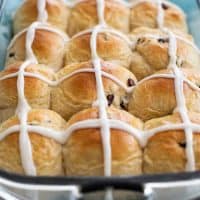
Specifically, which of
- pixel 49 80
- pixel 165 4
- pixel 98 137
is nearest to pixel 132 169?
pixel 98 137

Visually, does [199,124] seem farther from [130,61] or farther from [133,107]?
[130,61]

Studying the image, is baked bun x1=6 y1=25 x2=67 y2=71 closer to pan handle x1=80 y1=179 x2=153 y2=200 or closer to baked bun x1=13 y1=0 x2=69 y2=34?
baked bun x1=13 y1=0 x2=69 y2=34

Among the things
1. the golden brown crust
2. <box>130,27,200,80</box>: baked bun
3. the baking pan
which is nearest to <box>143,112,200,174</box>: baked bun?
the baking pan

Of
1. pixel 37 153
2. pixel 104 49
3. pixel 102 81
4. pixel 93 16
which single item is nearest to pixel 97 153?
pixel 37 153

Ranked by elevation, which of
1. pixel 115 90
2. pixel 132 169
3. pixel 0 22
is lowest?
pixel 132 169

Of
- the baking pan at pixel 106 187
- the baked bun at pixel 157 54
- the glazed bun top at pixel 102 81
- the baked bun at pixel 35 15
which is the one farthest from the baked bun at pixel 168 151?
the baked bun at pixel 35 15

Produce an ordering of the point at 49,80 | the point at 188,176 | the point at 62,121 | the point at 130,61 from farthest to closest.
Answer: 1. the point at 130,61
2. the point at 49,80
3. the point at 62,121
4. the point at 188,176

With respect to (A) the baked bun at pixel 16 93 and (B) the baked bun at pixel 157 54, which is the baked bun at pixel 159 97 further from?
(A) the baked bun at pixel 16 93

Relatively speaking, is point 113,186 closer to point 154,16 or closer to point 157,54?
point 157,54
